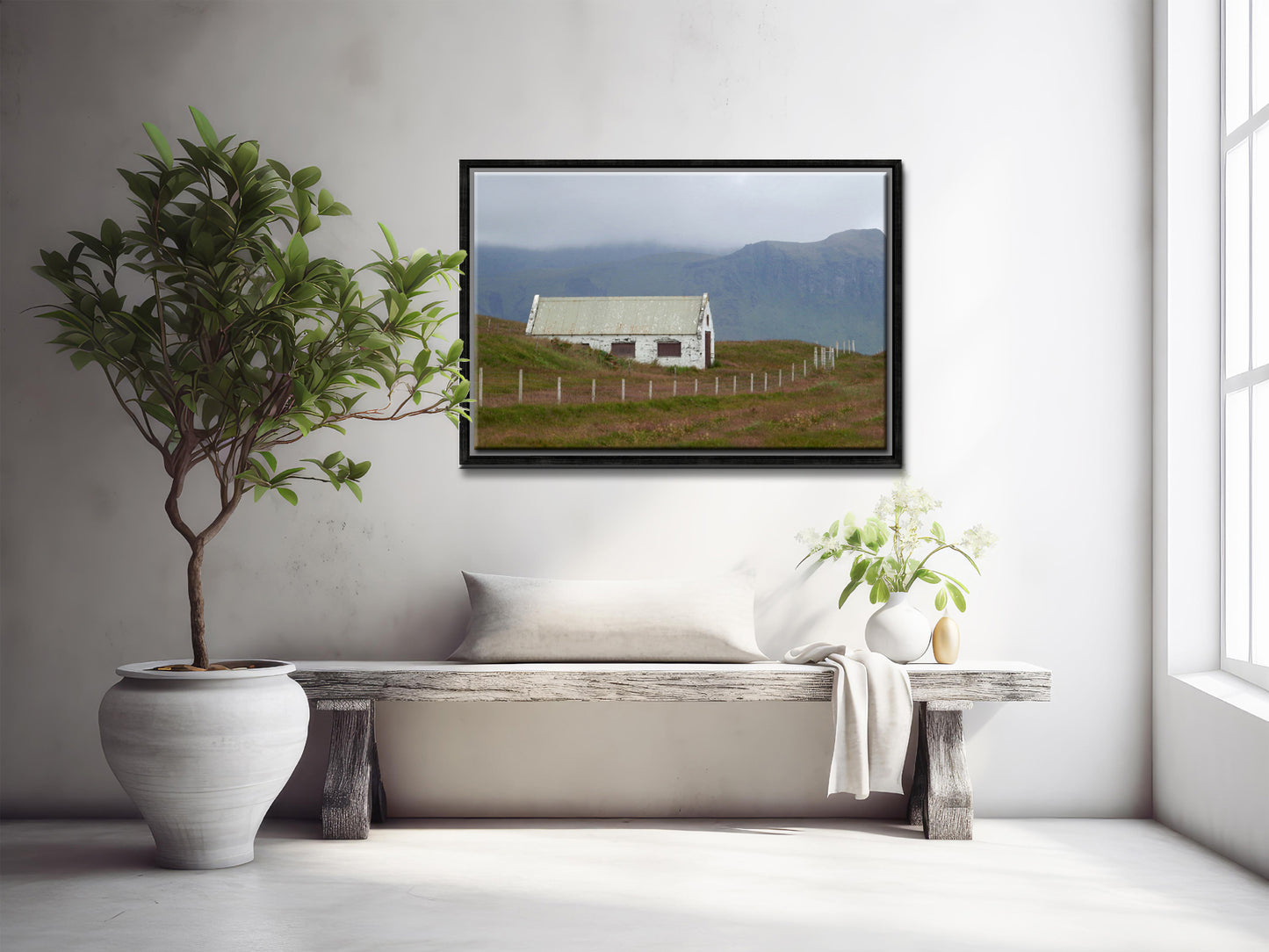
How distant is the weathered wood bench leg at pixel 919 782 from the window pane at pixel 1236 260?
144 cm

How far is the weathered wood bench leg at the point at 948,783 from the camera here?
116 inches

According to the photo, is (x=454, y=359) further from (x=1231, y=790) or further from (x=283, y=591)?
(x=1231, y=790)

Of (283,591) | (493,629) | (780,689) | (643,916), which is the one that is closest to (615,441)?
(493,629)

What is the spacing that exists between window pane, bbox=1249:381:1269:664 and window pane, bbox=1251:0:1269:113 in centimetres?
85

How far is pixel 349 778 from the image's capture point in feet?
9.67

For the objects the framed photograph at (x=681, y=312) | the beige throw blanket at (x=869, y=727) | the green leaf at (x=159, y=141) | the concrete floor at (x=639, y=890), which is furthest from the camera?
the framed photograph at (x=681, y=312)

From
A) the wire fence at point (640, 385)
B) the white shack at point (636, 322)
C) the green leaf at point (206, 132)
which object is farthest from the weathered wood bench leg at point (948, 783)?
the green leaf at point (206, 132)

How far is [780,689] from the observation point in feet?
9.43

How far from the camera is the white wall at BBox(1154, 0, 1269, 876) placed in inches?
125

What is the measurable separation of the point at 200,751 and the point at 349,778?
1.69 feet

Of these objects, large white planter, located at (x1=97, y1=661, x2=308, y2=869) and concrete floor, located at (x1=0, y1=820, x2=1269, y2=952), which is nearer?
concrete floor, located at (x1=0, y1=820, x2=1269, y2=952)

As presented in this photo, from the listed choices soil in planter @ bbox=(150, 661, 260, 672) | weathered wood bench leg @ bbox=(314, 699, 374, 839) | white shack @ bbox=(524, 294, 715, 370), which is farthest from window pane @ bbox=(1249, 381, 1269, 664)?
soil in planter @ bbox=(150, 661, 260, 672)

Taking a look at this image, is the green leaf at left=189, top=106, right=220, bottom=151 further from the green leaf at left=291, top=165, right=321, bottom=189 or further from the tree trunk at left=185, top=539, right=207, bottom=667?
the tree trunk at left=185, top=539, right=207, bottom=667

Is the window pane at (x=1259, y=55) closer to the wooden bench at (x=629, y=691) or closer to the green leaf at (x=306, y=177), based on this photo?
the wooden bench at (x=629, y=691)
